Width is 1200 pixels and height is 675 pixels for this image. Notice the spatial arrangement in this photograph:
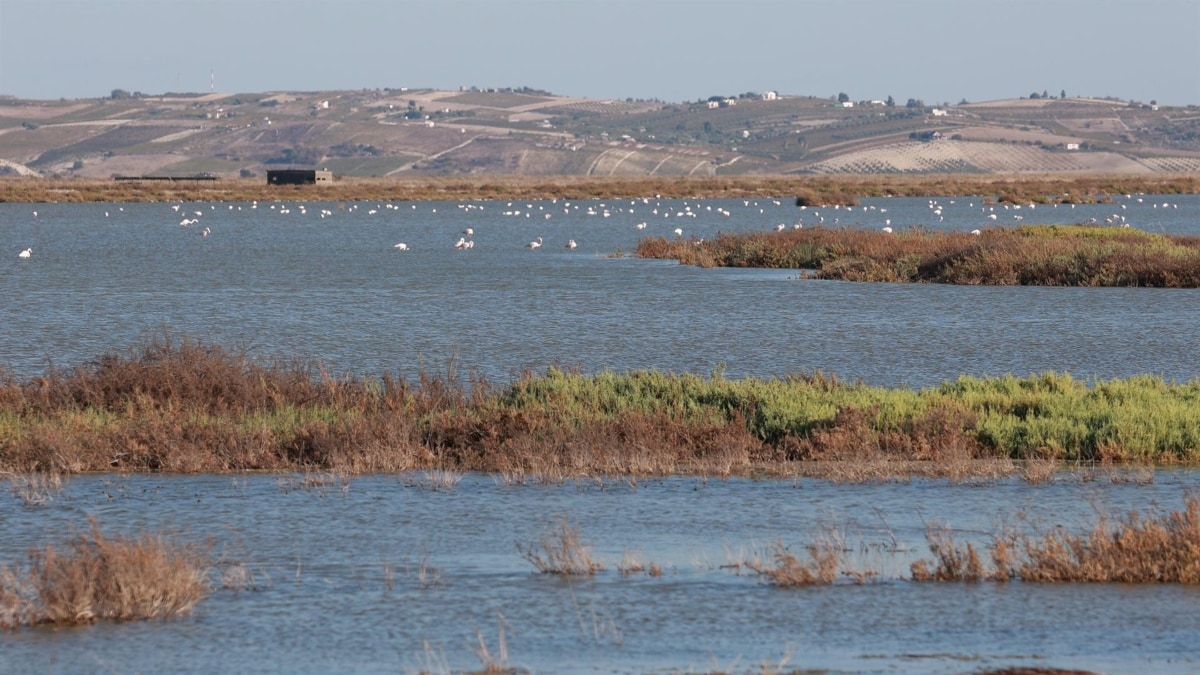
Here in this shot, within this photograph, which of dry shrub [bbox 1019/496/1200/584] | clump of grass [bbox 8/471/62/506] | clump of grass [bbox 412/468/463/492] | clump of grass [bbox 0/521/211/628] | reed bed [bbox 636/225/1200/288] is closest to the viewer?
clump of grass [bbox 0/521/211/628]

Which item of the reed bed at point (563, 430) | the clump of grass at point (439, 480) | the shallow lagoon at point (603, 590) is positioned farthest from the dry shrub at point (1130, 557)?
the clump of grass at point (439, 480)

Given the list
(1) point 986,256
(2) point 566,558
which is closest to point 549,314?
(1) point 986,256

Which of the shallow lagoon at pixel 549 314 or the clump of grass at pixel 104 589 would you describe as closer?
the clump of grass at pixel 104 589

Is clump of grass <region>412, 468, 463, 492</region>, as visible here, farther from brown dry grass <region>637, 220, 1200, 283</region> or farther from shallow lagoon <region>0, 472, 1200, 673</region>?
brown dry grass <region>637, 220, 1200, 283</region>

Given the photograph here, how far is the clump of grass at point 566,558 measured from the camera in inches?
436

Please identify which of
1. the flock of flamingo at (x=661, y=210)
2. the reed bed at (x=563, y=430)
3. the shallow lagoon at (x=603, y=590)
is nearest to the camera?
the shallow lagoon at (x=603, y=590)

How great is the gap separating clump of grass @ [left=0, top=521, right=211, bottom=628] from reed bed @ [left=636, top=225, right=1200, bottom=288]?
29767mm

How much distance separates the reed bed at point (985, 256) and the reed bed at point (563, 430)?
67.0 feet

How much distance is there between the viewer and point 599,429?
50.3ft

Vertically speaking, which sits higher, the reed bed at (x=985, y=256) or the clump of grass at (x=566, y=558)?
the clump of grass at (x=566, y=558)

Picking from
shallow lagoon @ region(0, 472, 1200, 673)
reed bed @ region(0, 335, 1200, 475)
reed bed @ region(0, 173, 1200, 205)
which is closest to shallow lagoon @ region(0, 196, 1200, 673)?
shallow lagoon @ region(0, 472, 1200, 673)

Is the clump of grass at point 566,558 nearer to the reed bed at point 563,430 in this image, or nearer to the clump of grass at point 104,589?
the clump of grass at point 104,589

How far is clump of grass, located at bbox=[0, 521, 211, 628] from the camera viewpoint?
9.74 meters

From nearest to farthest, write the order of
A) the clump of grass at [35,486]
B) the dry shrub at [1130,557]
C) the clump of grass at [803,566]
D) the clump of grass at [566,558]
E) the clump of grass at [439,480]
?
the dry shrub at [1130,557]
the clump of grass at [803,566]
the clump of grass at [566,558]
the clump of grass at [35,486]
the clump of grass at [439,480]
